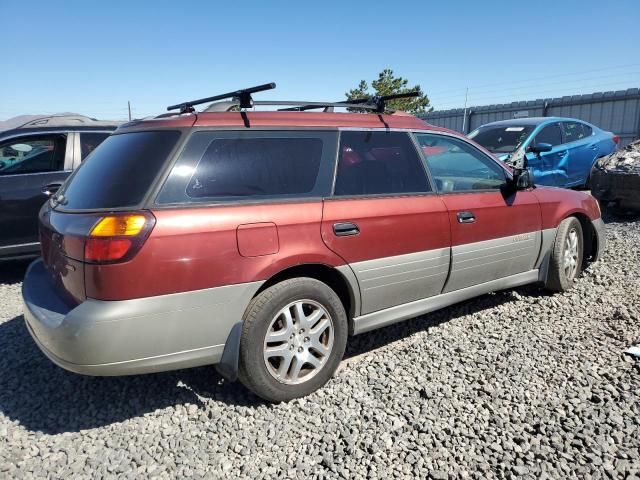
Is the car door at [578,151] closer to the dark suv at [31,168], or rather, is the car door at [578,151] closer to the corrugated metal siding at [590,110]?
the corrugated metal siding at [590,110]

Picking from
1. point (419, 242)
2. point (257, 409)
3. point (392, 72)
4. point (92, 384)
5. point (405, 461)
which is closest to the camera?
point (405, 461)

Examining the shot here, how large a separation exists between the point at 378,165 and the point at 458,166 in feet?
3.08

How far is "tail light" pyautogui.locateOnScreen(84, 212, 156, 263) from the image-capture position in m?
Answer: 2.38

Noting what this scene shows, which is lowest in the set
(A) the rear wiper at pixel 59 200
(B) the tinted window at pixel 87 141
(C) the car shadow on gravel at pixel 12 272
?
(C) the car shadow on gravel at pixel 12 272

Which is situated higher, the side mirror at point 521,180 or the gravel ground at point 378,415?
the side mirror at point 521,180

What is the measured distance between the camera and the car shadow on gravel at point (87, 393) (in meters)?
2.81

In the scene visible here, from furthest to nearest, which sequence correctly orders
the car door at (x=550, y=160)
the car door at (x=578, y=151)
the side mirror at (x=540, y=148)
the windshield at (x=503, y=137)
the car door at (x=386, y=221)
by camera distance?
the car door at (x=578, y=151)
the windshield at (x=503, y=137)
the car door at (x=550, y=160)
the side mirror at (x=540, y=148)
the car door at (x=386, y=221)

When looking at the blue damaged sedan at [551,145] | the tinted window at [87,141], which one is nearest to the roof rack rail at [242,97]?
the tinted window at [87,141]

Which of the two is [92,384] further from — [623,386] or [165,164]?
[623,386]

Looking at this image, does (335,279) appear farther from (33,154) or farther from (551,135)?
(551,135)

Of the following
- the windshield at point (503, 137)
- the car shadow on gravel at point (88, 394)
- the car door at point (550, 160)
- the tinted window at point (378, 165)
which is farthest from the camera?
the windshield at point (503, 137)

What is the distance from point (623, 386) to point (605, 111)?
42.4 ft

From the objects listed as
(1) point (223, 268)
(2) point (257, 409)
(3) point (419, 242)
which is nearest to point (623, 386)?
(3) point (419, 242)

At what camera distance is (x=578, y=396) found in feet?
9.44
